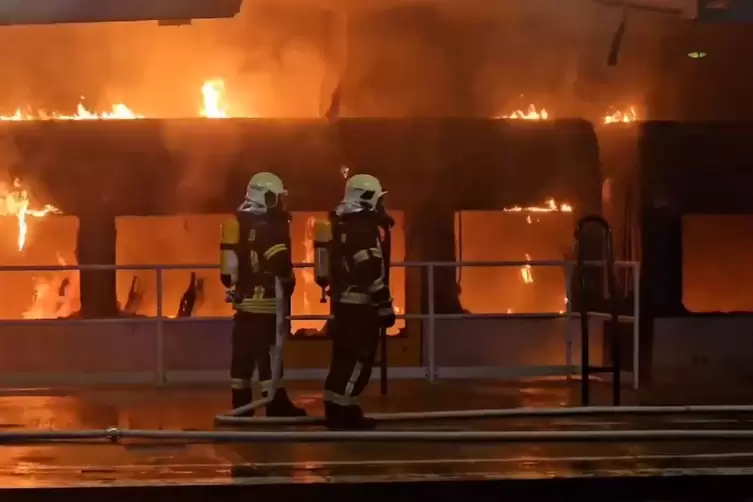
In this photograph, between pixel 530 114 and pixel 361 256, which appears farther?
pixel 530 114

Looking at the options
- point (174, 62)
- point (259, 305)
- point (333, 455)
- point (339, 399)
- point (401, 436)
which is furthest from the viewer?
point (174, 62)

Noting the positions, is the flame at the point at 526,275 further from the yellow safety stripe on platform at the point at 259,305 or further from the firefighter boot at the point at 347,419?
the firefighter boot at the point at 347,419

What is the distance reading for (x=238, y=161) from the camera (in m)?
9.66

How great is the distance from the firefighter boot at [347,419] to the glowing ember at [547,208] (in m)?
4.29

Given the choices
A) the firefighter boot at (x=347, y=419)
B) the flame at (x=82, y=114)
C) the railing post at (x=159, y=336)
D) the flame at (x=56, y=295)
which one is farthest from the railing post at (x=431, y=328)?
the flame at (x=82, y=114)

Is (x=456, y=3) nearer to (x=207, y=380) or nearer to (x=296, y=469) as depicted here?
(x=207, y=380)

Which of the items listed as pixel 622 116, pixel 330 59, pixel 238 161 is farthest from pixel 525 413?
pixel 330 59

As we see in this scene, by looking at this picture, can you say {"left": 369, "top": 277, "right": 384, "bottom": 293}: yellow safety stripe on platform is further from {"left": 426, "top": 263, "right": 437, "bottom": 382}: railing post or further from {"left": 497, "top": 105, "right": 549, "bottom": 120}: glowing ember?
{"left": 497, "top": 105, "right": 549, "bottom": 120}: glowing ember

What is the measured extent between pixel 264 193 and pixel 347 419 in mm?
1723

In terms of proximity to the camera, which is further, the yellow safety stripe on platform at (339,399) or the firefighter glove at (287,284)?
the firefighter glove at (287,284)

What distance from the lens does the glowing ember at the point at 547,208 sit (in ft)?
32.5

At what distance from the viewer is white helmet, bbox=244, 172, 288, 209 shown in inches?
260

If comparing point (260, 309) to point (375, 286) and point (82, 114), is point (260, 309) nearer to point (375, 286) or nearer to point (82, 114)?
point (375, 286)

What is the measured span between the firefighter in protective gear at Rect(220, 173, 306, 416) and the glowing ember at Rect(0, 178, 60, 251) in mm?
3862
